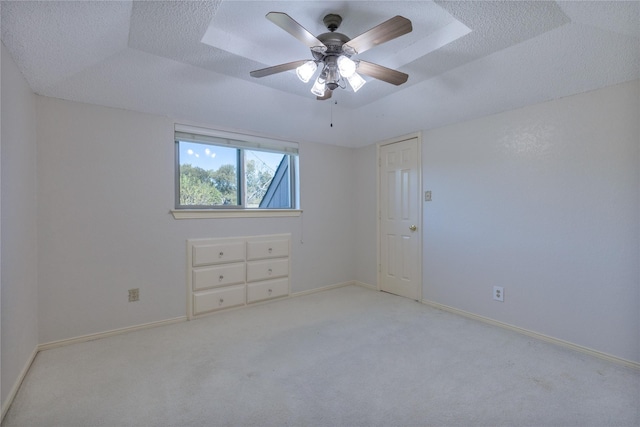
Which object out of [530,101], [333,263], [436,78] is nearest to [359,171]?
[333,263]

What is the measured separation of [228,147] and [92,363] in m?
2.23

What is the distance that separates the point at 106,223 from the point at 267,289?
1.73m

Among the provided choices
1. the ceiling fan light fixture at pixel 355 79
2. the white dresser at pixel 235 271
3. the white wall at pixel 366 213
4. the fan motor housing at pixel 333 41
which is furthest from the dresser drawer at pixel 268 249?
the fan motor housing at pixel 333 41

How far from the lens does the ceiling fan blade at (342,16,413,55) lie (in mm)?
1512

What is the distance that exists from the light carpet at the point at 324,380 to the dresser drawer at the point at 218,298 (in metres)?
0.24

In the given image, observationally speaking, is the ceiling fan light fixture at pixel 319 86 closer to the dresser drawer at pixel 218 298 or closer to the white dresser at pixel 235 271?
the white dresser at pixel 235 271

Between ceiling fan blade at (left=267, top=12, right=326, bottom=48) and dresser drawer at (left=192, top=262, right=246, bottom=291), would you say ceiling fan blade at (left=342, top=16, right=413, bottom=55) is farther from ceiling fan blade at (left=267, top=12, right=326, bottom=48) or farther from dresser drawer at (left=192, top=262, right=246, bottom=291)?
dresser drawer at (left=192, top=262, right=246, bottom=291)

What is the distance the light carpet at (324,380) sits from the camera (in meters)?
1.59

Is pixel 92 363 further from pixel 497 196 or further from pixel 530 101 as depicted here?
pixel 530 101

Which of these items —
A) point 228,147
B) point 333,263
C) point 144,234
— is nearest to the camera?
point 144,234

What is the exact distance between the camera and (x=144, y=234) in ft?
9.07

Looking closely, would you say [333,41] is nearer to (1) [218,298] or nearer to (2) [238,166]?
(2) [238,166]

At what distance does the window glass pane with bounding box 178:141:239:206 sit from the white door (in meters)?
1.87

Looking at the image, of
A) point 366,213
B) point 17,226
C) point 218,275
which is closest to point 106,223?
point 17,226
